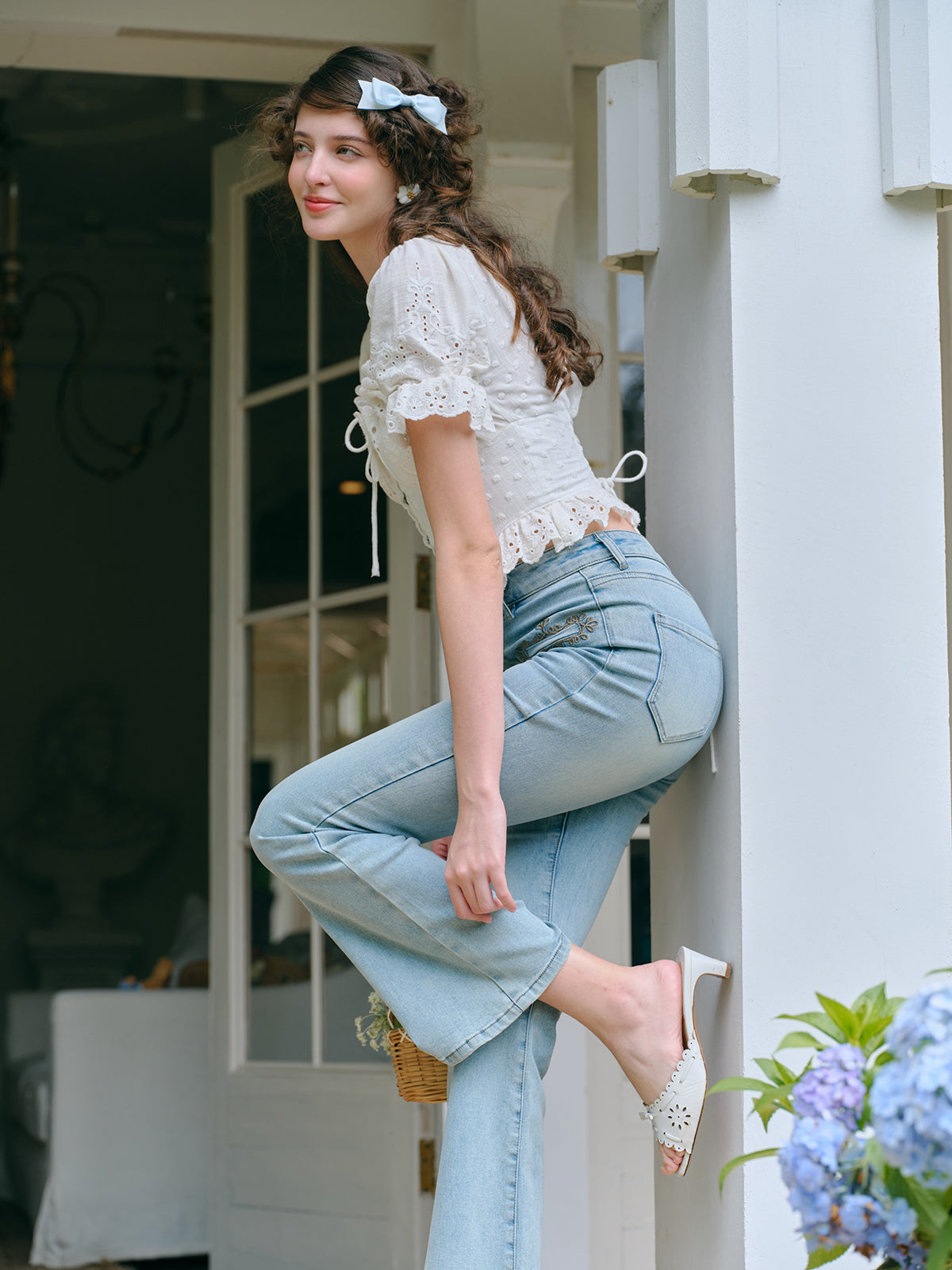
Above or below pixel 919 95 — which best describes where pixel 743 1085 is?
below

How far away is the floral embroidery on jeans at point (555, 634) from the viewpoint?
1522 mm

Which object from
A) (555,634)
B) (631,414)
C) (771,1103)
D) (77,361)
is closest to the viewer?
(771,1103)

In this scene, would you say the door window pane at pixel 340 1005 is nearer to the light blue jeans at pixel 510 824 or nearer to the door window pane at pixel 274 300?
the door window pane at pixel 274 300

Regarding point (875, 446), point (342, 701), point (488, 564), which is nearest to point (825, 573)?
point (875, 446)

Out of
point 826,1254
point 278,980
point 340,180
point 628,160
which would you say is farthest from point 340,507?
point 826,1254

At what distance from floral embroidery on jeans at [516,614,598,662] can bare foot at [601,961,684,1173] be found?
35 cm

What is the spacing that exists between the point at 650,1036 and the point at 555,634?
428 mm

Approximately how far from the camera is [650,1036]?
1484 mm

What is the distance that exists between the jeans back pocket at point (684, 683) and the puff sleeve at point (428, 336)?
0.30 metres

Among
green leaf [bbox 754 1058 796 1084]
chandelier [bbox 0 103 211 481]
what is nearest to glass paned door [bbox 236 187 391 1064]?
chandelier [bbox 0 103 211 481]

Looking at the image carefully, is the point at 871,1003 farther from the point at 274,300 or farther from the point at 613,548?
the point at 274,300

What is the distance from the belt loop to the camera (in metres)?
1.55

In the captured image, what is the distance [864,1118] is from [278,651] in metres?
2.46

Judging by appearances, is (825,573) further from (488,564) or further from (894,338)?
(488,564)
